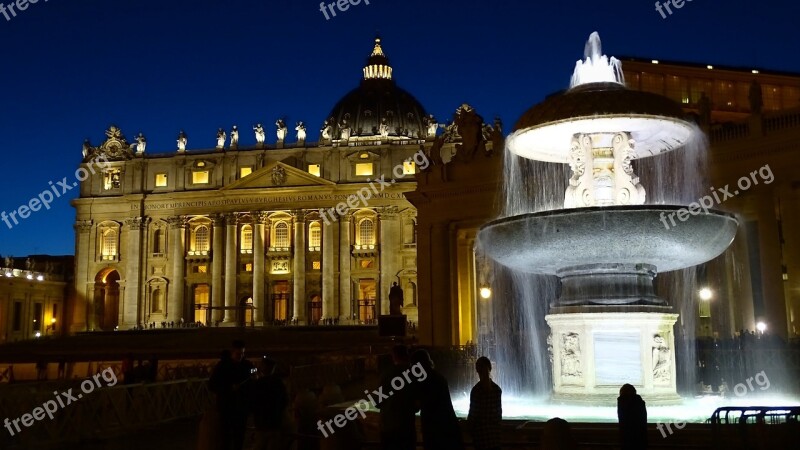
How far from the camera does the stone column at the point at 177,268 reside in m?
72.2

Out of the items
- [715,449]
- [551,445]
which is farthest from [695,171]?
[551,445]

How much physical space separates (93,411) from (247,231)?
197 feet

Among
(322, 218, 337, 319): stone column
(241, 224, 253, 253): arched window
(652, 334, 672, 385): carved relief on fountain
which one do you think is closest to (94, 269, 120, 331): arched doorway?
(241, 224, 253, 253): arched window

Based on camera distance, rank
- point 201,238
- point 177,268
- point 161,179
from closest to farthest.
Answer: point 177,268
point 201,238
point 161,179

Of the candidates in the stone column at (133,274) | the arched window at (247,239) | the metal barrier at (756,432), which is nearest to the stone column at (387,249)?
the arched window at (247,239)

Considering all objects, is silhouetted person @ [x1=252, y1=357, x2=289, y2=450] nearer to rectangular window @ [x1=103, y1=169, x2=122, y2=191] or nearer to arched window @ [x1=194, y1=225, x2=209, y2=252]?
arched window @ [x1=194, y1=225, x2=209, y2=252]

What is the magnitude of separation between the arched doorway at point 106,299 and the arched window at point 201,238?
8.24 m

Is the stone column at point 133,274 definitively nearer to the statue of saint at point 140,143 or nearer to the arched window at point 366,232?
the statue of saint at point 140,143

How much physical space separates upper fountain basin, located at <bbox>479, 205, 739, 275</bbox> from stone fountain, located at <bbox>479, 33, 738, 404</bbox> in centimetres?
1

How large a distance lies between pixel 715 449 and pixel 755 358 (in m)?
7.87

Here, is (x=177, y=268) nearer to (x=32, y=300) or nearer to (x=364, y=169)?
(x=32, y=300)

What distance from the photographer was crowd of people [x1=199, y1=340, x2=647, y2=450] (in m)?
6.65

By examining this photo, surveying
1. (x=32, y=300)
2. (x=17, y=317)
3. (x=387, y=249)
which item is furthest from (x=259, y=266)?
(x=17, y=317)

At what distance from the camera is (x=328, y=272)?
227 ft
